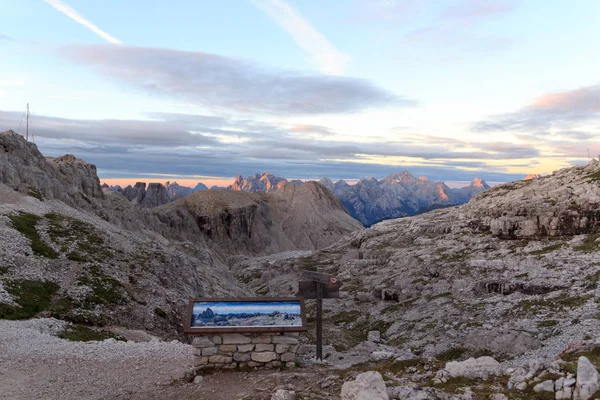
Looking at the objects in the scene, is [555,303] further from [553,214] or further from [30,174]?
[30,174]

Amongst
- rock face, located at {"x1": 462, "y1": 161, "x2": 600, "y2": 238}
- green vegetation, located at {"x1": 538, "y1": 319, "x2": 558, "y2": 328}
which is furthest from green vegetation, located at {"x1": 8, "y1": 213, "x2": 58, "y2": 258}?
rock face, located at {"x1": 462, "y1": 161, "x2": 600, "y2": 238}

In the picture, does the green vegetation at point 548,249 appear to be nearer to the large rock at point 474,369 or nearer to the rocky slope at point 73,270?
the large rock at point 474,369

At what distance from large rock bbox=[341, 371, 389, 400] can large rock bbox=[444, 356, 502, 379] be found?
4125 millimetres

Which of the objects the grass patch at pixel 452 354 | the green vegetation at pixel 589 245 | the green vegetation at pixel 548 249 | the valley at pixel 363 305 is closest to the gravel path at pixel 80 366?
the valley at pixel 363 305

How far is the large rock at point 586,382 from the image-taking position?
11.8 meters

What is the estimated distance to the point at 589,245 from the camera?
169 ft

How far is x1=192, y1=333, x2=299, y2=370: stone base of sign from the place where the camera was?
60.4ft

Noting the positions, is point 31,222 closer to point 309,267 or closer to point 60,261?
point 60,261

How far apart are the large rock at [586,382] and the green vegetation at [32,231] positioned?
152 feet

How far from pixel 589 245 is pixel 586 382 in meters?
48.6

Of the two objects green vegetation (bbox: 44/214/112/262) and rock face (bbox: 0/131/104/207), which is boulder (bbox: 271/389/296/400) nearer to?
green vegetation (bbox: 44/214/112/262)

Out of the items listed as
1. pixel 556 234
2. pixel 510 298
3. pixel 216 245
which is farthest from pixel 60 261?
pixel 216 245

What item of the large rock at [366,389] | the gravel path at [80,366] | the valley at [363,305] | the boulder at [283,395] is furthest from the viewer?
the gravel path at [80,366]

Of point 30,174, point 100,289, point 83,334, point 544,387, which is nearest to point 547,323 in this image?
point 544,387
